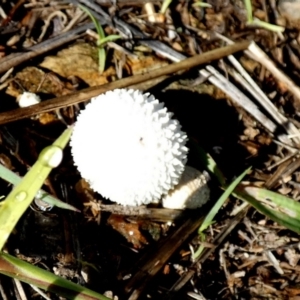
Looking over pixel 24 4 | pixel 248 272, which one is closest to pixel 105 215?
pixel 248 272

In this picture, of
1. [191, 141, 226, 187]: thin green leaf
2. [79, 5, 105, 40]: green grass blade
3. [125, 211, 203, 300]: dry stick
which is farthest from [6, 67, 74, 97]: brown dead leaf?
[125, 211, 203, 300]: dry stick

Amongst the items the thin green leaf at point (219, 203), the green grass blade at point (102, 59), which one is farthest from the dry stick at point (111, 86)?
the thin green leaf at point (219, 203)

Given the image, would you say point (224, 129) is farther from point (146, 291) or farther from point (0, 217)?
point (0, 217)

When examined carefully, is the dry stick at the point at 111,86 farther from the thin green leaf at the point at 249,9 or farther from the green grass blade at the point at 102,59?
the green grass blade at the point at 102,59

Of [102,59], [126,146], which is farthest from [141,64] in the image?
[126,146]

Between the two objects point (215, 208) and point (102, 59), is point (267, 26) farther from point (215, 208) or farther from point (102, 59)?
point (215, 208)
